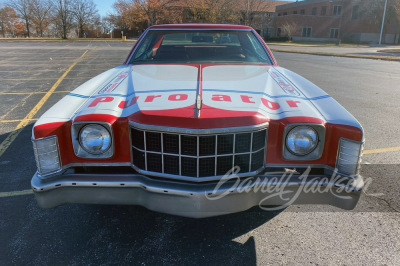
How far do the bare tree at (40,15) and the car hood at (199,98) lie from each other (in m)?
67.8

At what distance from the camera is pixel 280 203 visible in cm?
214

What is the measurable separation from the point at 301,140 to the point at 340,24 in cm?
5694

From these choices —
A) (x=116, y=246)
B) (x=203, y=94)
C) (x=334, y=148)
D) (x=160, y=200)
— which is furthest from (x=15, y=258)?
(x=334, y=148)

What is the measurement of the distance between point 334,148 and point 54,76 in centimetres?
1057

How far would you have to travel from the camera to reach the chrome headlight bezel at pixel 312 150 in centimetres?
210

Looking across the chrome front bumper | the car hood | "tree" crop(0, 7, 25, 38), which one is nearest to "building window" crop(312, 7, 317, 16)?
"tree" crop(0, 7, 25, 38)

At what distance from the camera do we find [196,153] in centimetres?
202

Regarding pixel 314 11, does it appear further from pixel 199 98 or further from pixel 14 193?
pixel 14 193

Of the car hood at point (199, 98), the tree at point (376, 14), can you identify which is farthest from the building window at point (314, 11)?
the car hood at point (199, 98)

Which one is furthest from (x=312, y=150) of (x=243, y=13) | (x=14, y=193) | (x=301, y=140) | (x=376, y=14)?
(x=376, y=14)

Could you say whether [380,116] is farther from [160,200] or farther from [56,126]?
[56,126]

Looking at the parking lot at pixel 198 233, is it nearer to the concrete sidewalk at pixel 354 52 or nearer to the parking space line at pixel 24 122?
the parking space line at pixel 24 122

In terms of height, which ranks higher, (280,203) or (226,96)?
(226,96)

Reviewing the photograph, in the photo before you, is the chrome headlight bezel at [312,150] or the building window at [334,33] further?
the building window at [334,33]
